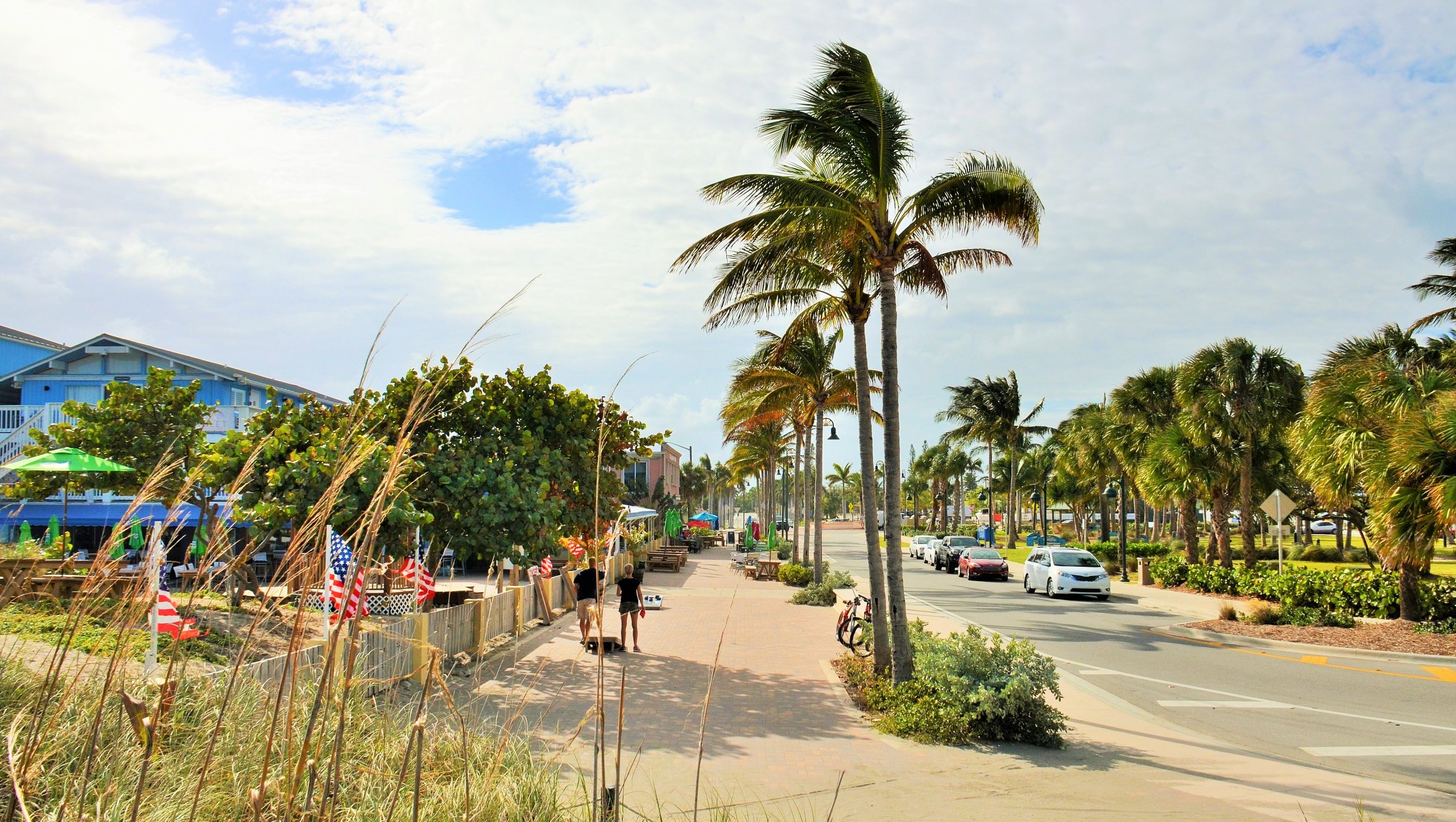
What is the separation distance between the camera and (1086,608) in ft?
80.1

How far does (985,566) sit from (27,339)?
34.5 m

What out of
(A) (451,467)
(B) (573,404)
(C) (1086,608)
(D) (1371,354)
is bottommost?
(C) (1086,608)

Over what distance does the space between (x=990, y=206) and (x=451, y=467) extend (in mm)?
7612

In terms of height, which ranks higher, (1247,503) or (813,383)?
(813,383)

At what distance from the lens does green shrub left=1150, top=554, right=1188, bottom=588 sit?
94.6ft

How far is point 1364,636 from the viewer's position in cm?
1647

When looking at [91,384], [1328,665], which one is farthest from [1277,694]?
[91,384]

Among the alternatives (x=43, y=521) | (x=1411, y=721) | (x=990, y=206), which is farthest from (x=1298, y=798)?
(x=43, y=521)

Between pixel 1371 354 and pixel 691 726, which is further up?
pixel 1371 354

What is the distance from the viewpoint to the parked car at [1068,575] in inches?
1056

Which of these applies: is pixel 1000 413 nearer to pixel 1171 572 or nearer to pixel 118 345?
pixel 1171 572

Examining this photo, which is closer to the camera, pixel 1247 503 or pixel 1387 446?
pixel 1387 446

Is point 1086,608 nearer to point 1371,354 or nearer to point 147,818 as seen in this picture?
point 1371,354

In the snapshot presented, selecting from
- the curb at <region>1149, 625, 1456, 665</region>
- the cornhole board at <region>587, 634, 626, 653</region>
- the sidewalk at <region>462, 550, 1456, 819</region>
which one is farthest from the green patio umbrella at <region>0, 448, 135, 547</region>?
the curb at <region>1149, 625, 1456, 665</region>
